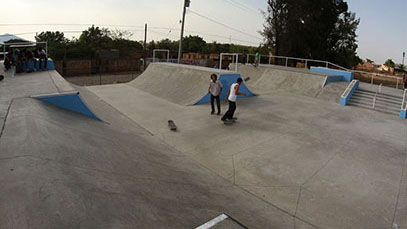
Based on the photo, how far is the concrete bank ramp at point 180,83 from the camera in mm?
11680

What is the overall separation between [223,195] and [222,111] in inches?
233

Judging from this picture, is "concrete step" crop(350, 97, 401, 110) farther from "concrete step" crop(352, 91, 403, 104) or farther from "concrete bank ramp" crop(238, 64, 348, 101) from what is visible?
"concrete bank ramp" crop(238, 64, 348, 101)

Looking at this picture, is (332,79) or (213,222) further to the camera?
(332,79)

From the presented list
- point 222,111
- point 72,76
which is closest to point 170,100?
point 222,111

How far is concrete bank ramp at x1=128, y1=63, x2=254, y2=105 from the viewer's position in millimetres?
11680

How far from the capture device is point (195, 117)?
902cm

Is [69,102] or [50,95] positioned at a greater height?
[50,95]

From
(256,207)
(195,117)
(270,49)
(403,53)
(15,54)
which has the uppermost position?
(403,53)

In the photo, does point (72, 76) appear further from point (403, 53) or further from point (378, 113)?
point (403, 53)

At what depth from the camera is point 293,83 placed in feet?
51.2

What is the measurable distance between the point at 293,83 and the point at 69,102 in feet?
41.7

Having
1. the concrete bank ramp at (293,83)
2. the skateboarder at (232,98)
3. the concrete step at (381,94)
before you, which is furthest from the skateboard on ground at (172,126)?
the concrete step at (381,94)

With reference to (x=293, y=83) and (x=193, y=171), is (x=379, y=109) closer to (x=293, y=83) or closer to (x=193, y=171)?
(x=293, y=83)

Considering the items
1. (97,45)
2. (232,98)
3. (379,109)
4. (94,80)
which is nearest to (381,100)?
(379,109)
